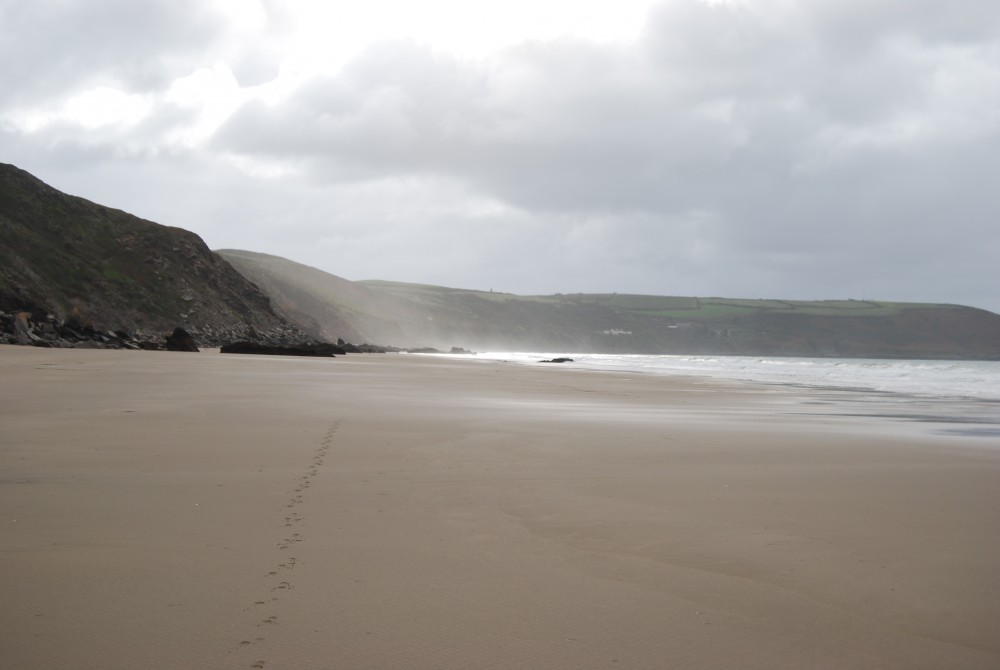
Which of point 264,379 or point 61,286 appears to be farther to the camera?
point 61,286

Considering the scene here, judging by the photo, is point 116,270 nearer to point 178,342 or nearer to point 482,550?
point 178,342

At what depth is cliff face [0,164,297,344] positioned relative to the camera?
140ft

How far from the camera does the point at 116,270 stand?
4806 cm

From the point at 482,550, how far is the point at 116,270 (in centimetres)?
5057

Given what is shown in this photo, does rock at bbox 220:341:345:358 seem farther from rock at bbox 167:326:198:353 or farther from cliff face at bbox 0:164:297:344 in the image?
cliff face at bbox 0:164:297:344

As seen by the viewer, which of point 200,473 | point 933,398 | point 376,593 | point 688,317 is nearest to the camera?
point 376,593

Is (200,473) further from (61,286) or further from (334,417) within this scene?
(61,286)

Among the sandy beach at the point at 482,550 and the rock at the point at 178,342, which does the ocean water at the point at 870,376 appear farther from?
the rock at the point at 178,342

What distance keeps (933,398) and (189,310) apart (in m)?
44.0

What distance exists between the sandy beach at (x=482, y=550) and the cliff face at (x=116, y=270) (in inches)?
1466

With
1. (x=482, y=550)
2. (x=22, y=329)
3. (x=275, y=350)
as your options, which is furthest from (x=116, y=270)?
(x=482, y=550)

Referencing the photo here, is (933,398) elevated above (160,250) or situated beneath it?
situated beneath

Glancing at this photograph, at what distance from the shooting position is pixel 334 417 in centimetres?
1009

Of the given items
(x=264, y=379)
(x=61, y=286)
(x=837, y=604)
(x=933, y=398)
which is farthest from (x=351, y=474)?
(x=61, y=286)
